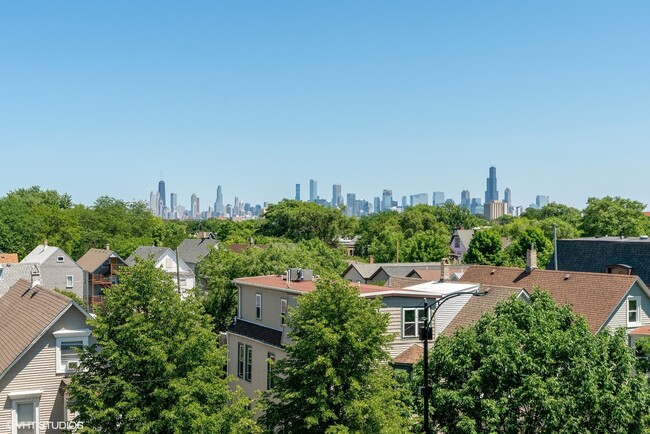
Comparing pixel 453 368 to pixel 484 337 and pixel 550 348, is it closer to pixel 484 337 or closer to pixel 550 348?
pixel 484 337

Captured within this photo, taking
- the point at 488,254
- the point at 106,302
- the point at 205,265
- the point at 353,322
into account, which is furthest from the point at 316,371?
the point at 488,254

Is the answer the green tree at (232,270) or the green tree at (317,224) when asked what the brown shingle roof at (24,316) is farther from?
the green tree at (317,224)

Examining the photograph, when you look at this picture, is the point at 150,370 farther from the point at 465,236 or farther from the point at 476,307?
the point at 465,236

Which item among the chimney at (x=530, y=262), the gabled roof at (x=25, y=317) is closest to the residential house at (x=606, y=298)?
the chimney at (x=530, y=262)

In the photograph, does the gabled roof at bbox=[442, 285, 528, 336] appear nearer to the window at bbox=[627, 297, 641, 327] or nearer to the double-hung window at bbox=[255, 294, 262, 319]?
the window at bbox=[627, 297, 641, 327]

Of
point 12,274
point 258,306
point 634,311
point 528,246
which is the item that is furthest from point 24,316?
point 528,246

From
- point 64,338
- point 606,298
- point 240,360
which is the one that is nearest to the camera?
point 64,338
